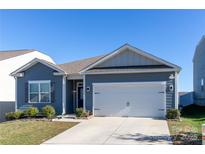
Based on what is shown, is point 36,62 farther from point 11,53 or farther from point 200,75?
point 200,75

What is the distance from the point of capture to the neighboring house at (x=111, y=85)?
16.8 metres

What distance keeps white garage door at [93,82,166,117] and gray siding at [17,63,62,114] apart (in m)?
2.57

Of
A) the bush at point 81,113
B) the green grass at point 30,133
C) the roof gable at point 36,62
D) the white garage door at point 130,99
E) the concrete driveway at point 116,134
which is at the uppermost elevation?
the roof gable at point 36,62

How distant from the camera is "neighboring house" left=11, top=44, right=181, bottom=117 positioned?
16828 millimetres

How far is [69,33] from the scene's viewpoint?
18906 mm

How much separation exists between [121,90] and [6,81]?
1254 cm

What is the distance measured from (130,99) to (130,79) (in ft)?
4.26

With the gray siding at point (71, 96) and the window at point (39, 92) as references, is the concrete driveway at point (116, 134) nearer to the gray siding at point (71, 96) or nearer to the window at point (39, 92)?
the gray siding at point (71, 96)

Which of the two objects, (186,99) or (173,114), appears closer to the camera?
(173,114)

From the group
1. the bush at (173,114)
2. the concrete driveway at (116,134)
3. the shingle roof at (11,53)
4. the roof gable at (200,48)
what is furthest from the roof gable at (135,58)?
the shingle roof at (11,53)

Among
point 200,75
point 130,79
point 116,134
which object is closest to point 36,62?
point 130,79

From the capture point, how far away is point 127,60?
17.9m
